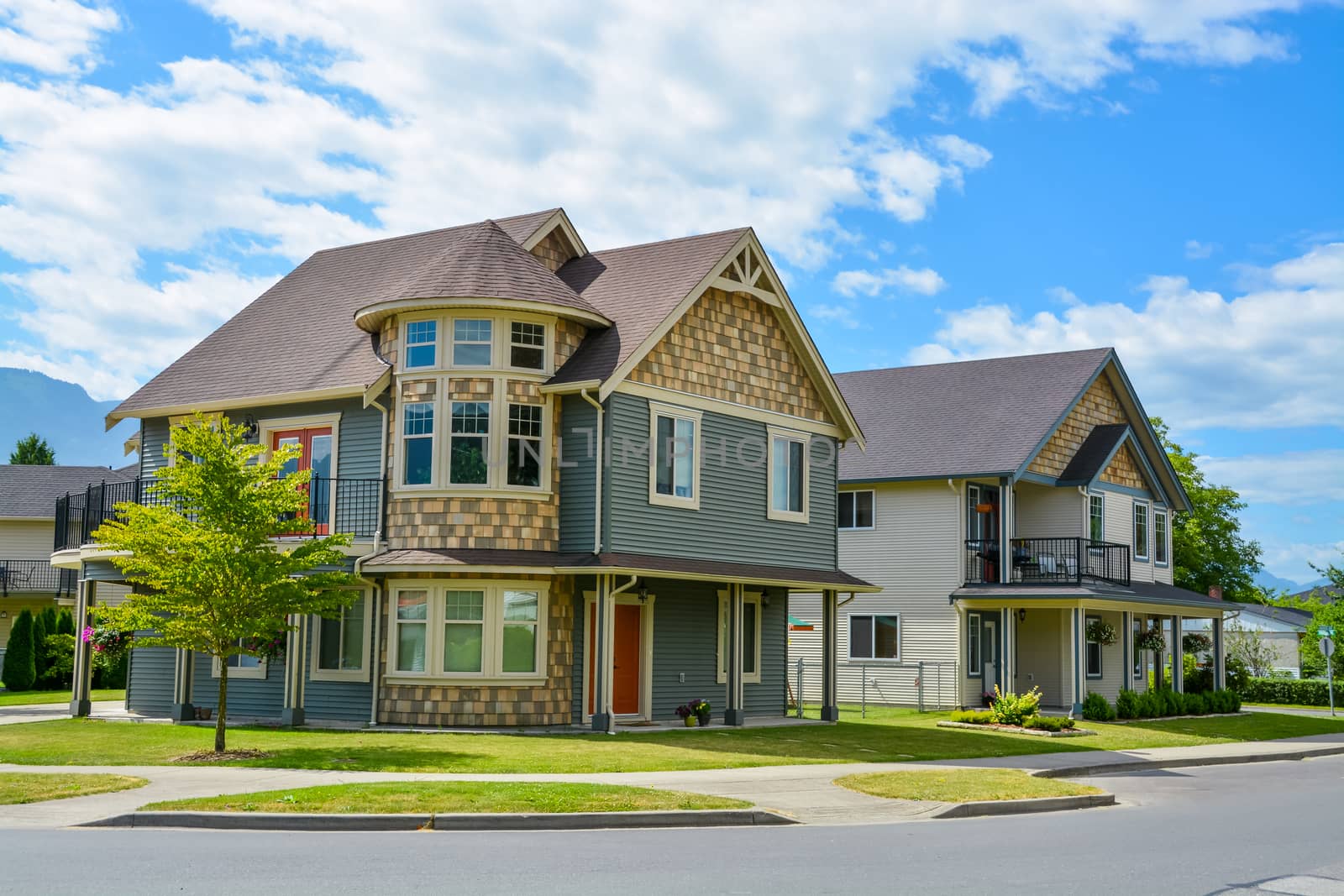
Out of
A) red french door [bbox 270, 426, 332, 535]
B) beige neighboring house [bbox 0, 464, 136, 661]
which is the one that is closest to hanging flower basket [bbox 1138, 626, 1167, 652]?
red french door [bbox 270, 426, 332, 535]

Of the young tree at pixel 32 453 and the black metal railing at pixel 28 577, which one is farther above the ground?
the young tree at pixel 32 453

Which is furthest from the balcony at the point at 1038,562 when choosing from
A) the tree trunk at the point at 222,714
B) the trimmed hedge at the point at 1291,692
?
the tree trunk at the point at 222,714

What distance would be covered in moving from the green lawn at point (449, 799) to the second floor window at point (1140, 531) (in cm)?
2666

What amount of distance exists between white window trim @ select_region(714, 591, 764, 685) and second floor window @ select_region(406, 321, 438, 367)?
7494 mm

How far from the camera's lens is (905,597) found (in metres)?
35.0

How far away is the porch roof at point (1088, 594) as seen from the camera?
104 ft

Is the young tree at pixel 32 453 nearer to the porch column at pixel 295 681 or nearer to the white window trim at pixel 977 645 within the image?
the white window trim at pixel 977 645

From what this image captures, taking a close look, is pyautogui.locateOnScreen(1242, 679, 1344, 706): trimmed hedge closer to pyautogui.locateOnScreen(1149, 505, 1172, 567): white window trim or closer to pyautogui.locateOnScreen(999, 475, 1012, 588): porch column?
pyautogui.locateOnScreen(1149, 505, 1172, 567): white window trim

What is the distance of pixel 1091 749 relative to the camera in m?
24.0

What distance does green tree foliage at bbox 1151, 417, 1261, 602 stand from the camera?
57.4m

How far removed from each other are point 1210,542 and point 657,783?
48.0 meters

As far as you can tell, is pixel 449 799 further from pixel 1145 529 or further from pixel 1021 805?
pixel 1145 529

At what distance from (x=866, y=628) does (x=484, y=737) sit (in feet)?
52.5

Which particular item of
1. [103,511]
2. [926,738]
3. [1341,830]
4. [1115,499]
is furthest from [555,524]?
[1115,499]
